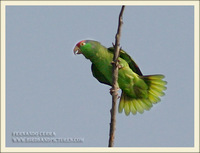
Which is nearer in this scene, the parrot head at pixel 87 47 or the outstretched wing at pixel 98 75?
→ the parrot head at pixel 87 47

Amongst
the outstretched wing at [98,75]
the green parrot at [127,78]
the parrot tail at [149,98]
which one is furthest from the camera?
the parrot tail at [149,98]

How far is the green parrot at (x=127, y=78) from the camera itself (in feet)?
17.9

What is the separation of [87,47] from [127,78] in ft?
2.34

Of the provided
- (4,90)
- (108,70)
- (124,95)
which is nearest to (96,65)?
(108,70)

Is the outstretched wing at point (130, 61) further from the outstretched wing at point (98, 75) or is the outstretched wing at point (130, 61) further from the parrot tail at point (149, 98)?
the outstretched wing at point (98, 75)

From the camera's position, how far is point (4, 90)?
15.5 feet

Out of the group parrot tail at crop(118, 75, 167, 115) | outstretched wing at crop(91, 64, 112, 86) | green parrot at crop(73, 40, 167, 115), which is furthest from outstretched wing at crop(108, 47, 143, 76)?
outstretched wing at crop(91, 64, 112, 86)

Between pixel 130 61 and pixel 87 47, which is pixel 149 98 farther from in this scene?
pixel 87 47

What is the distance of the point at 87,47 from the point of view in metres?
5.48

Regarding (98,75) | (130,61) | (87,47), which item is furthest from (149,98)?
(87,47)

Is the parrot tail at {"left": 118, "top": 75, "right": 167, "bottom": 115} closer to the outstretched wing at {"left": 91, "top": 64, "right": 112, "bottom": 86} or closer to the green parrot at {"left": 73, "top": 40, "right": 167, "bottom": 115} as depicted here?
the green parrot at {"left": 73, "top": 40, "right": 167, "bottom": 115}

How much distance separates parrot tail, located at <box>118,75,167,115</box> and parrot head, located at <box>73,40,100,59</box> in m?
0.86

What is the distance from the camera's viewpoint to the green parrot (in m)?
5.44

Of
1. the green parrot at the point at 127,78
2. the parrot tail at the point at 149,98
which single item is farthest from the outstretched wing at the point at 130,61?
the parrot tail at the point at 149,98
